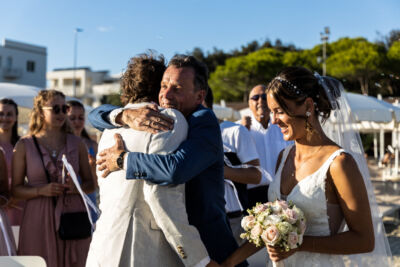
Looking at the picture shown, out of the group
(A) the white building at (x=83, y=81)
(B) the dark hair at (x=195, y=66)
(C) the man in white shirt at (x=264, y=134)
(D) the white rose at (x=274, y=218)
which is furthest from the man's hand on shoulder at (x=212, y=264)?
(A) the white building at (x=83, y=81)

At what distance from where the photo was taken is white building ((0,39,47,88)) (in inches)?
2324

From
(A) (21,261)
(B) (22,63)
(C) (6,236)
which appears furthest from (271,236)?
(B) (22,63)

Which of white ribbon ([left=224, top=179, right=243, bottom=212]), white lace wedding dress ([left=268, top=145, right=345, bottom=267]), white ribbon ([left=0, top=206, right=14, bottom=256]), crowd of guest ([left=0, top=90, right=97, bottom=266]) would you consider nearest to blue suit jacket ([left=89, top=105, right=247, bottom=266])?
white lace wedding dress ([left=268, top=145, right=345, bottom=267])

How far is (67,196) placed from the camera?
371cm

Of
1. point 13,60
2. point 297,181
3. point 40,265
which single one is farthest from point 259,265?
point 13,60

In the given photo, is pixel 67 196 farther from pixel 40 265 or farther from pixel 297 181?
pixel 297 181

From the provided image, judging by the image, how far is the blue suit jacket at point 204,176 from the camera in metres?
1.87

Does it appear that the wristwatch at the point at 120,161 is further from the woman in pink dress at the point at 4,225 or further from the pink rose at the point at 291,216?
the woman in pink dress at the point at 4,225

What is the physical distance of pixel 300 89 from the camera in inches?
91.3

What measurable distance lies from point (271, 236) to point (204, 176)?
0.42 meters

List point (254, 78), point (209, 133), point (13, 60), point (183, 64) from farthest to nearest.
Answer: point (13, 60)
point (254, 78)
point (183, 64)
point (209, 133)

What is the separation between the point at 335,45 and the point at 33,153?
47.2m

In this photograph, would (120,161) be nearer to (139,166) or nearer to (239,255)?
(139,166)

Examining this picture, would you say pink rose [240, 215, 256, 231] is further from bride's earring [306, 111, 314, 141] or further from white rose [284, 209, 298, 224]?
bride's earring [306, 111, 314, 141]
